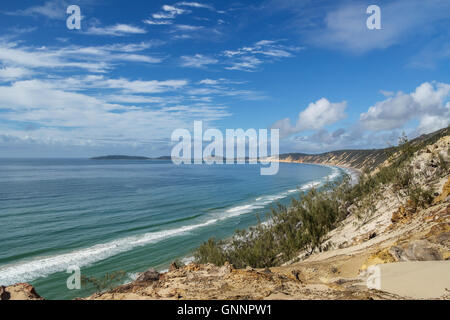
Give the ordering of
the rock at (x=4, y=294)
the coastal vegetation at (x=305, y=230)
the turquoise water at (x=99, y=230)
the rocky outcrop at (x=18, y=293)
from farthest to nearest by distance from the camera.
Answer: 1. the turquoise water at (x=99, y=230)
2. the coastal vegetation at (x=305, y=230)
3. the rocky outcrop at (x=18, y=293)
4. the rock at (x=4, y=294)

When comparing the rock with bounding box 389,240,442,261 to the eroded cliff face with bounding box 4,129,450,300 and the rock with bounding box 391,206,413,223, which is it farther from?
the rock with bounding box 391,206,413,223

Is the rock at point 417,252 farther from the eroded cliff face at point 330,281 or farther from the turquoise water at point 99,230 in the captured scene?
the turquoise water at point 99,230

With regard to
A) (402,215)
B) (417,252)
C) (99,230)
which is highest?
(417,252)

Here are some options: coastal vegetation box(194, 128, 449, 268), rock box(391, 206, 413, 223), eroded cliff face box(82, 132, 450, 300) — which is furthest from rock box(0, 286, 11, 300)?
rock box(391, 206, 413, 223)

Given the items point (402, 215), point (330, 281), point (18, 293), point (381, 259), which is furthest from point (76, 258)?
point (402, 215)

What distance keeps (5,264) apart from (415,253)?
113ft

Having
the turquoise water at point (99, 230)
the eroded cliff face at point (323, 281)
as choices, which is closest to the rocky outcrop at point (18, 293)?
the eroded cliff face at point (323, 281)

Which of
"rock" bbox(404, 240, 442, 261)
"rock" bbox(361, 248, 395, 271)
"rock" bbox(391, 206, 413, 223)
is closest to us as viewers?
"rock" bbox(404, 240, 442, 261)

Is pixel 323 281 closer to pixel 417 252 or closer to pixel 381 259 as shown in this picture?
pixel 381 259

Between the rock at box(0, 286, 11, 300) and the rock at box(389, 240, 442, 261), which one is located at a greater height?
the rock at box(389, 240, 442, 261)

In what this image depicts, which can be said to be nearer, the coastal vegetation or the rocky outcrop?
the rocky outcrop

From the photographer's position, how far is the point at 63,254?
1139 inches

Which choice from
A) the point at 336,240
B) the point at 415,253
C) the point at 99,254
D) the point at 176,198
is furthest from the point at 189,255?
the point at 176,198
